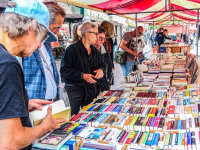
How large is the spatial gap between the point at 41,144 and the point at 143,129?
2.38ft

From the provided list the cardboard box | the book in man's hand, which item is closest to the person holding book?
the cardboard box

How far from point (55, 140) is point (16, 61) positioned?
0.67 m

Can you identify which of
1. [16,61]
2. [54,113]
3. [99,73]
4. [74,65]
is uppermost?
[16,61]

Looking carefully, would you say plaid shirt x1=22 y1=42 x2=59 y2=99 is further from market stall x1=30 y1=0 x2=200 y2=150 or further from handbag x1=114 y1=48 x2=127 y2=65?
handbag x1=114 y1=48 x2=127 y2=65

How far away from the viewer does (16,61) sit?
778 mm

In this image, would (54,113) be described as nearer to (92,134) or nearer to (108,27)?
(92,134)

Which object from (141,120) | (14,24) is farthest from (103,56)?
(14,24)

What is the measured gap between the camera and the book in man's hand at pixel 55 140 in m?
1.22

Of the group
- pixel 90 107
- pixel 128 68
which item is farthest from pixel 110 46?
pixel 90 107

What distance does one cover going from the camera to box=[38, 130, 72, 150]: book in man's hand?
4.02 feet

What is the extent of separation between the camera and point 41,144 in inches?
49.3

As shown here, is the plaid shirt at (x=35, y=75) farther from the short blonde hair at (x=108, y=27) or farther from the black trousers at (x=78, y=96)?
the short blonde hair at (x=108, y=27)

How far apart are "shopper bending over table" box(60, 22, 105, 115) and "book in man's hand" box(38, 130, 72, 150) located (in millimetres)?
1083

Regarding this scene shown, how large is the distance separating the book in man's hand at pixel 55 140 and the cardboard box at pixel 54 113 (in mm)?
115
